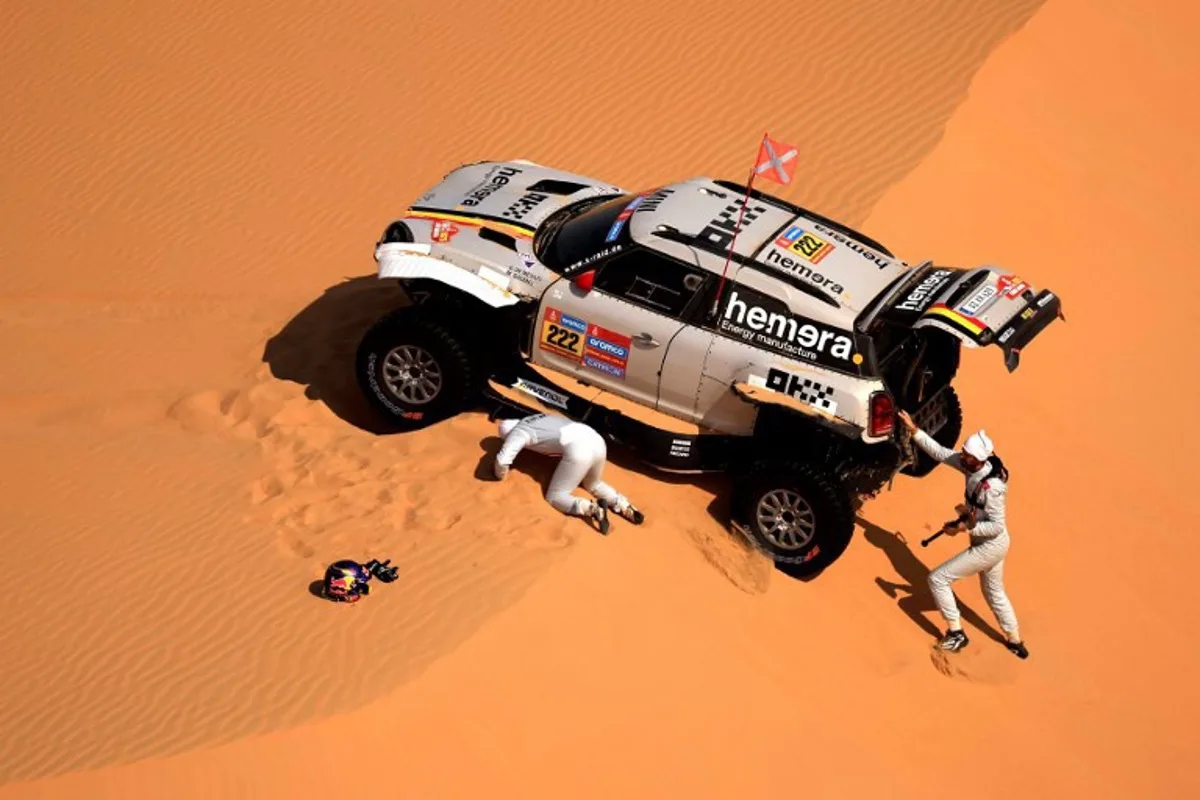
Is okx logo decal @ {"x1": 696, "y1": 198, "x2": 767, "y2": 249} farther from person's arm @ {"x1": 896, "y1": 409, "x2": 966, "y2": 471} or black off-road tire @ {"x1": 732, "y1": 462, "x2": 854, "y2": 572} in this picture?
person's arm @ {"x1": 896, "y1": 409, "x2": 966, "y2": 471}

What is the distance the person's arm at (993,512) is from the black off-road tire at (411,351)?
366 centimetres

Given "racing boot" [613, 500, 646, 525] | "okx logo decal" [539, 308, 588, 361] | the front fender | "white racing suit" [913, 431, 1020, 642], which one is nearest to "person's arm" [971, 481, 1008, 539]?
"white racing suit" [913, 431, 1020, 642]

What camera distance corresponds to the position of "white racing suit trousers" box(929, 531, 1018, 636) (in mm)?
9742

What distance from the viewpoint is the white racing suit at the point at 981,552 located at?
9.62m

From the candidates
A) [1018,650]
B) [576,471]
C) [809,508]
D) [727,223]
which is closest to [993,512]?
[1018,650]

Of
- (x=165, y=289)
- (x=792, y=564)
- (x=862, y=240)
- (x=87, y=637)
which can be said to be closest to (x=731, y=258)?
(x=862, y=240)

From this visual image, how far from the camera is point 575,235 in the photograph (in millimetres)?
10477

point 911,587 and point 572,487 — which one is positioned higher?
point 572,487

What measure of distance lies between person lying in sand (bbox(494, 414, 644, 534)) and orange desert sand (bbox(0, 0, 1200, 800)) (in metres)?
0.22

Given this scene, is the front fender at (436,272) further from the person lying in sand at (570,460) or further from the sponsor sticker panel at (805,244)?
the sponsor sticker panel at (805,244)

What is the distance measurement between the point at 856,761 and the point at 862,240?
12.7 feet

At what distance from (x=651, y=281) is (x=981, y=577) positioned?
3070 mm

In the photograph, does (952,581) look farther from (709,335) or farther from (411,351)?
(411,351)

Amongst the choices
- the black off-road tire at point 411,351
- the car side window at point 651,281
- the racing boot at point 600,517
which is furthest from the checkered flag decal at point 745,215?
the racing boot at point 600,517
